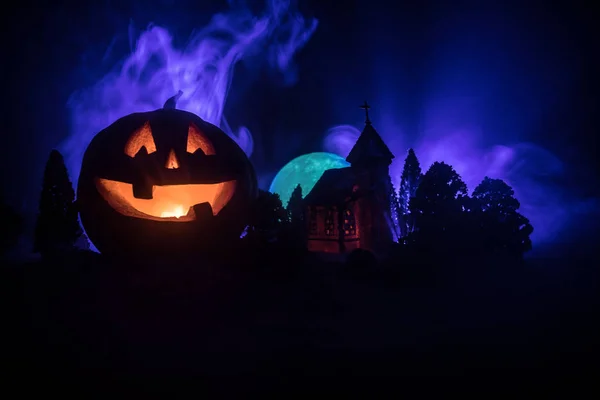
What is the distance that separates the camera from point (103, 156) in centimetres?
678

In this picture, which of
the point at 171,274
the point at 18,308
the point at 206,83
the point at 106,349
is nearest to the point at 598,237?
the point at 171,274

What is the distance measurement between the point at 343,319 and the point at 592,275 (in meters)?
7.56

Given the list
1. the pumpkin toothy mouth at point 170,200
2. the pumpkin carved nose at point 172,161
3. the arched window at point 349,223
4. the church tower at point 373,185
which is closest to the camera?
the pumpkin carved nose at point 172,161

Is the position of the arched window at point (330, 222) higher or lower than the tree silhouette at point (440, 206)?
higher

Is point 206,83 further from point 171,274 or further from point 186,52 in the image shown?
point 171,274

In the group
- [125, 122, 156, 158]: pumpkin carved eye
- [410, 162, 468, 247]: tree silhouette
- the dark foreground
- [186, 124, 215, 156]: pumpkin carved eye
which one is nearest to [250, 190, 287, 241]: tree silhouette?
the dark foreground

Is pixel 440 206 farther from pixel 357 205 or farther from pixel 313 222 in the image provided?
pixel 313 222

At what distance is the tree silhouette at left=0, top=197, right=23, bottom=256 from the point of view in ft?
30.6

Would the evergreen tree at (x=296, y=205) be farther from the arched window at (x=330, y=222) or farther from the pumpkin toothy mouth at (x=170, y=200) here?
the pumpkin toothy mouth at (x=170, y=200)

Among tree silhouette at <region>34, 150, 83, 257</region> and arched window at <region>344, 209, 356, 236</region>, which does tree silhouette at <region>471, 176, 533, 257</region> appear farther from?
tree silhouette at <region>34, 150, 83, 257</region>

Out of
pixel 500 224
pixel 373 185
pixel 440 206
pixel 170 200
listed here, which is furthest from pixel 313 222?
pixel 170 200

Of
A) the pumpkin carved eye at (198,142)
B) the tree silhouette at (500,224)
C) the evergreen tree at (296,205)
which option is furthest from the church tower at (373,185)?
the pumpkin carved eye at (198,142)

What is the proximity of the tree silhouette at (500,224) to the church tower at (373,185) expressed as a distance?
16.5 ft

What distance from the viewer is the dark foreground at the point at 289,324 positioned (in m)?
3.45
